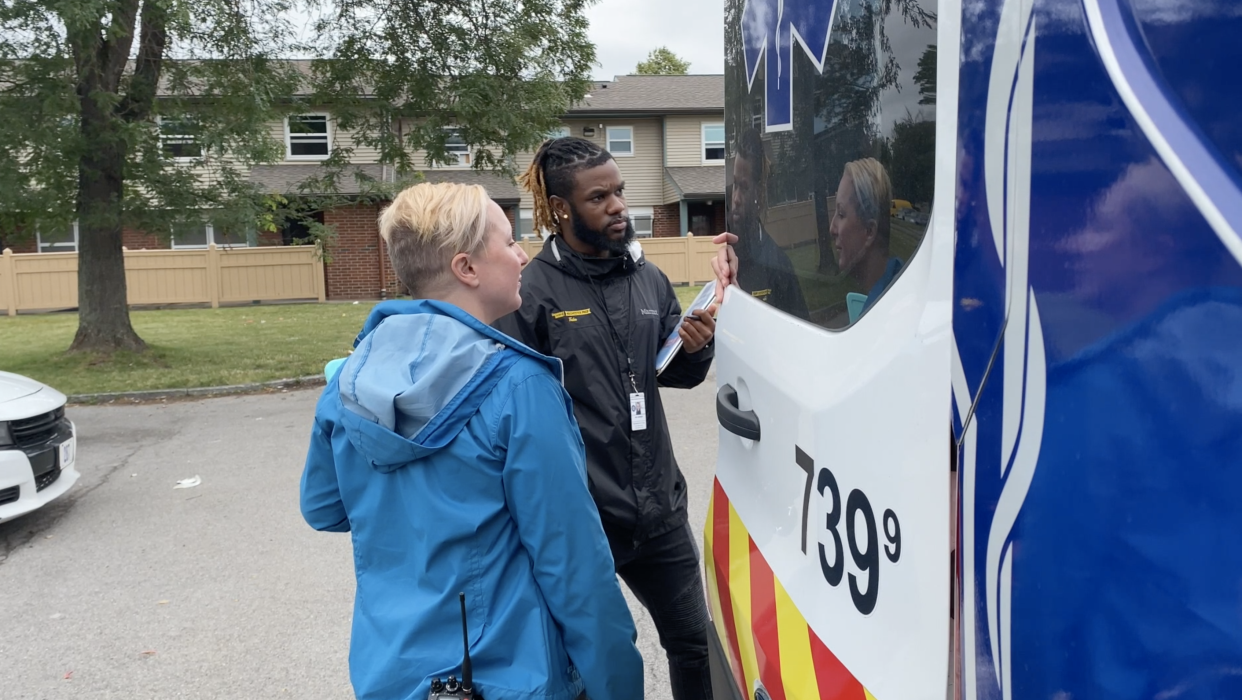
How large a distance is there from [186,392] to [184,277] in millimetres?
13579

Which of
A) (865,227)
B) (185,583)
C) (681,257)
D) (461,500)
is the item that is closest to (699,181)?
(681,257)

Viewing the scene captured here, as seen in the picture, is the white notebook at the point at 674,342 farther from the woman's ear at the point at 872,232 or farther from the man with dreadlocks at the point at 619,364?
the woman's ear at the point at 872,232

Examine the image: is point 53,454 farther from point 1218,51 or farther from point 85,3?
point 1218,51

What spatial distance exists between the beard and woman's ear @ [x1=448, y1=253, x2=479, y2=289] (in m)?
0.78

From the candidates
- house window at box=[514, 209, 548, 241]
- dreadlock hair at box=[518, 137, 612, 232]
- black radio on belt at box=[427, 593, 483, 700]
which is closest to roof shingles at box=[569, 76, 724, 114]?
house window at box=[514, 209, 548, 241]

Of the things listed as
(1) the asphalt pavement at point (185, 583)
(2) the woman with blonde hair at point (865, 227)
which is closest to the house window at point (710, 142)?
(1) the asphalt pavement at point (185, 583)

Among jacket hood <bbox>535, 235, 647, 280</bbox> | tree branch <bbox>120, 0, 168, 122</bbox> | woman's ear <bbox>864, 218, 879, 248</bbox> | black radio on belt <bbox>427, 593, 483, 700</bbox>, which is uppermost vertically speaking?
tree branch <bbox>120, 0, 168, 122</bbox>

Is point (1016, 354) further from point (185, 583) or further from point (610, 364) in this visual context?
point (185, 583)

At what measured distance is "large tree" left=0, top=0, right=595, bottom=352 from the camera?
33.3 feet

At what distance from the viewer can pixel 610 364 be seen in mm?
2387

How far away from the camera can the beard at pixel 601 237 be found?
2.47 meters

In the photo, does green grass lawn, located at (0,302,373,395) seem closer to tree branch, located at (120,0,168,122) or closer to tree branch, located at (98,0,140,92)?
tree branch, located at (120,0,168,122)

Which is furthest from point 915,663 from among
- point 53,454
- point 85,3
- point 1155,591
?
point 85,3

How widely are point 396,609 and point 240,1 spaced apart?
10917 mm
